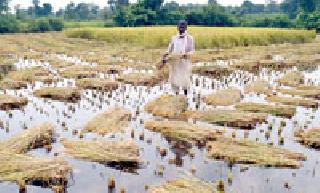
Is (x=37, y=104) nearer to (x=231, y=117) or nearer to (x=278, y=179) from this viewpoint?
(x=231, y=117)

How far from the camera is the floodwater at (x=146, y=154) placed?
476 cm

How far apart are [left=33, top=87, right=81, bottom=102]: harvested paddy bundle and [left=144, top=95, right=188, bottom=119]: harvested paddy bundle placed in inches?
78.5

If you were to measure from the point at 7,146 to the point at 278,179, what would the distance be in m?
3.36

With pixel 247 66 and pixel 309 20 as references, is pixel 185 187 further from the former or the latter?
pixel 309 20

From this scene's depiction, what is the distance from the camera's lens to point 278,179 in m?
4.88

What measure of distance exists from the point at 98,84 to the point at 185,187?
22.0 feet

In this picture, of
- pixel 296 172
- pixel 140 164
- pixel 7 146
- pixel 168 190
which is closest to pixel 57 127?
pixel 7 146

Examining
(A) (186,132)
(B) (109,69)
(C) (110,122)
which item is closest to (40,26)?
(B) (109,69)

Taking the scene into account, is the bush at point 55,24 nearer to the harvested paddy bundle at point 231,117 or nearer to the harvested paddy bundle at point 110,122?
the harvested paddy bundle at point 110,122

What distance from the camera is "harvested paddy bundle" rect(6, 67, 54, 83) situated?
1141 cm

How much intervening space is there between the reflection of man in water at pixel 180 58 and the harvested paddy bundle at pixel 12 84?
12.9ft

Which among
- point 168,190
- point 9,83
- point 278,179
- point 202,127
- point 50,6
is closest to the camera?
point 168,190

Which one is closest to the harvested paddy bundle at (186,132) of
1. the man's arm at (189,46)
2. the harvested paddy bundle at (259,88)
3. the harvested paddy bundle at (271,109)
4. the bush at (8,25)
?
the harvested paddy bundle at (271,109)

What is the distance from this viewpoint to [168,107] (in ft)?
25.5
